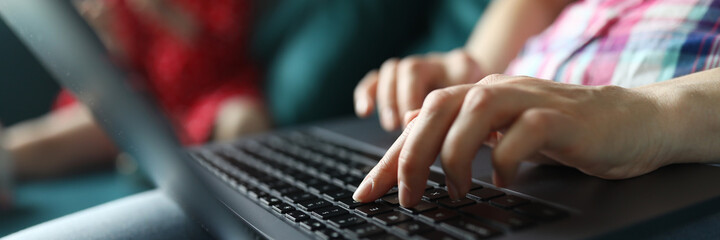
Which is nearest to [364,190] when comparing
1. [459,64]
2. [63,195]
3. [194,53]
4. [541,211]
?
[541,211]

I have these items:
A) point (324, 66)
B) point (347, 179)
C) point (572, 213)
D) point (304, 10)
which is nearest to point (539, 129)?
point (572, 213)

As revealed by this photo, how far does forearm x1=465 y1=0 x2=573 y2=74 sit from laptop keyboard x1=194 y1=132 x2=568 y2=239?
1.11 ft

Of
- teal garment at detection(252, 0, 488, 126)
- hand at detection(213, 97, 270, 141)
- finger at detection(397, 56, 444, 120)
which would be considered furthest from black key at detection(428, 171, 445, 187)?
hand at detection(213, 97, 270, 141)

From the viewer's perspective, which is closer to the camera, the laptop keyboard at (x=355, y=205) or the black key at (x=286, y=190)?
the laptop keyboard at (x=355, y=205)

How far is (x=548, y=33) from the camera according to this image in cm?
70

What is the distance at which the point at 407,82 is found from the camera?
67 centimetres

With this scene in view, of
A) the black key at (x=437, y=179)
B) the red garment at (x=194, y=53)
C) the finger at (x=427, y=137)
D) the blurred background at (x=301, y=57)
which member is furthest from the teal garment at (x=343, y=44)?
the finger at (x=427, y=137)

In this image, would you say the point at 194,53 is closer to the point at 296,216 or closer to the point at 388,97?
the point at 388,97

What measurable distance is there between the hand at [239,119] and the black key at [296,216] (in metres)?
0.90

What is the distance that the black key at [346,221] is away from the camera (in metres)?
0.34

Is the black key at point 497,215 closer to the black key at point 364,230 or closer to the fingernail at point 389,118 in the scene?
the black key at point 364,230

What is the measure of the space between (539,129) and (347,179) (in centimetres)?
20

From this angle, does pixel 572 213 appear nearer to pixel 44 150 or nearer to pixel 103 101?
pixel 103 101

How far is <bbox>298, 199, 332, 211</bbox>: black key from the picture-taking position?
0.39 m
